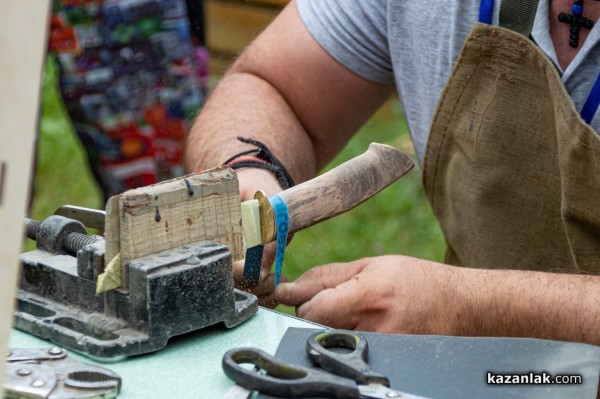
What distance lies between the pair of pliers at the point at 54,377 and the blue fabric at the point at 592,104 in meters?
0.91

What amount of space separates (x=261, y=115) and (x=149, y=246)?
810mm

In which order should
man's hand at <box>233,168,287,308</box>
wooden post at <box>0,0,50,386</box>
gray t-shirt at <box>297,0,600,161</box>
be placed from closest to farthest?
wooden post at <box>0,0,50,386</box>, man's hand at <box>233,168,287,308</box>, gray t-shirt at <box>297,0,600,161</box>

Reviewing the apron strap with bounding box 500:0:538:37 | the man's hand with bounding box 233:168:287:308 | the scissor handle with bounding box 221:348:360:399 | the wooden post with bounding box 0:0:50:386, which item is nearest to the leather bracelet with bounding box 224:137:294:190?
the man's hand with bounding box 233:168:287:308

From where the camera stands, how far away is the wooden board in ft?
3.52

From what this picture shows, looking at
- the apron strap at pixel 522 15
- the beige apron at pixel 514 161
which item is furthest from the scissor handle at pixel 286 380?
the apron strap at pixel 522 15

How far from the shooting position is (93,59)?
288 cm

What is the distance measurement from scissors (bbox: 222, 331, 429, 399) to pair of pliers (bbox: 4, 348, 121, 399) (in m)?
0.13

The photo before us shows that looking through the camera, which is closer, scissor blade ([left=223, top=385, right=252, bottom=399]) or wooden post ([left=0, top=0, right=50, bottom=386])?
wooden post ([left=0, top=0, right=50, bottom=386])

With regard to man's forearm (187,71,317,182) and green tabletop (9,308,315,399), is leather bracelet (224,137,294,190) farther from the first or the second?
green tabletop (9,308,315,399)

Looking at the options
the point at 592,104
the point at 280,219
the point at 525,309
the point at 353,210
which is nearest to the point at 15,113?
the point at 280,219

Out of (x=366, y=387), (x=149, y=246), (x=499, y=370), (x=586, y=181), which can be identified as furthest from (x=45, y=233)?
(x=586, y=181)

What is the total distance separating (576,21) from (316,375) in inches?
34.5

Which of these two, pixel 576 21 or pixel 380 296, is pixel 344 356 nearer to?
pixel 380 296

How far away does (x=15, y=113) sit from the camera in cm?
63
